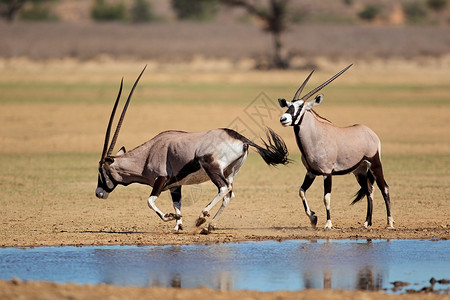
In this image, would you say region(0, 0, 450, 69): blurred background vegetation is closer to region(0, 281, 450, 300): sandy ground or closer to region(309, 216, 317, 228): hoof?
region(309, 216, 317, 228): hoof

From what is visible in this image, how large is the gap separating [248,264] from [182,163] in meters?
2.23

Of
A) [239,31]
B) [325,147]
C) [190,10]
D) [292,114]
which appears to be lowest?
[325,147]

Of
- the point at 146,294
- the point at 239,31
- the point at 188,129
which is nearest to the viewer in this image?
the point at 146,294

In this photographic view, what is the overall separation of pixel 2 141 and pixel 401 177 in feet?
33.9

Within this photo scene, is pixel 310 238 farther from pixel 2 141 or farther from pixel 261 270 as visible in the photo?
pixel 2 141

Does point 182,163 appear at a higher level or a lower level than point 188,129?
lower

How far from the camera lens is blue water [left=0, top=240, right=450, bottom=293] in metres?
7.89

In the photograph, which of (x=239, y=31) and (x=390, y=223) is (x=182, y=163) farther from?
(x=239, y=31)

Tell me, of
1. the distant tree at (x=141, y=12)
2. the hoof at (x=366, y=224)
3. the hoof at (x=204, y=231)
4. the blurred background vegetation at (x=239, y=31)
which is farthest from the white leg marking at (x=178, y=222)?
the distant tree at (x=141, y=12)

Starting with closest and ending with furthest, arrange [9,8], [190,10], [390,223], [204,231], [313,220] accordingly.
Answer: [204,231]
[313,220]
[390,223]
[9,8]
[190,10]

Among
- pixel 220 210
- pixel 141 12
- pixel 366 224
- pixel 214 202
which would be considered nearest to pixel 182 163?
pixel 214 202

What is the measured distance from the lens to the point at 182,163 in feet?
34.4

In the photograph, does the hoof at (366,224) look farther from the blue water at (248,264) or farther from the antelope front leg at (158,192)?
the antelope front leg at (158,192)

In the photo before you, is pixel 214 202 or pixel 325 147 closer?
pixel 214 202
